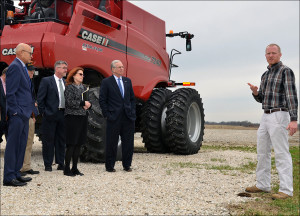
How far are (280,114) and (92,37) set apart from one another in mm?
3980

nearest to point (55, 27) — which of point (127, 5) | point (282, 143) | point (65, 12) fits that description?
point (65, 12)

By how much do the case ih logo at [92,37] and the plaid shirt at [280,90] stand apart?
11.7ft

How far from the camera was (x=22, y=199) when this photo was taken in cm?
470

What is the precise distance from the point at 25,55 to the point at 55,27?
168 cm

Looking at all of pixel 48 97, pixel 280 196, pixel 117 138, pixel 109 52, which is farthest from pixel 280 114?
pixel 109 52

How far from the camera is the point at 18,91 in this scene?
5.24 metres

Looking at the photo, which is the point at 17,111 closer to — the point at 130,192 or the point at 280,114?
the point at 130,192

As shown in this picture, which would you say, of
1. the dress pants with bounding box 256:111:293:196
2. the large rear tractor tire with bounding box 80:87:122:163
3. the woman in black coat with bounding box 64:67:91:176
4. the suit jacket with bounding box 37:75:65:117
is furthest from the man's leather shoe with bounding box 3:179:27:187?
the dress pants with bounding box 256:111:293:196

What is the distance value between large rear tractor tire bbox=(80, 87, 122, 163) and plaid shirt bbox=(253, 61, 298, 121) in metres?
3.17

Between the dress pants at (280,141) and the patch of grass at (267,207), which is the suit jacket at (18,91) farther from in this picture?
the dress pants at (280,141)

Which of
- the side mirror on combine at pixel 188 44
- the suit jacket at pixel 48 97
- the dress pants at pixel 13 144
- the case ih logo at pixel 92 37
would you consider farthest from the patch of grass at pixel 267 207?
the side mirror on combine at pixel 188 44

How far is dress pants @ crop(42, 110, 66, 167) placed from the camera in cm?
652

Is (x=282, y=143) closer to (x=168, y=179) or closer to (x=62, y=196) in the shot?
(x=168, y=179)

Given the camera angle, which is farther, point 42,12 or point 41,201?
point 42,12
